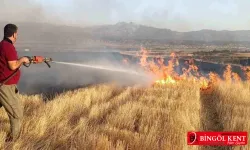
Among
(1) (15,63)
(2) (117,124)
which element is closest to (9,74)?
(1) (15,63)

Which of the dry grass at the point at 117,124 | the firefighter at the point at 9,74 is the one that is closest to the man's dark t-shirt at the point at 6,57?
the firefighter at the point at 9,74

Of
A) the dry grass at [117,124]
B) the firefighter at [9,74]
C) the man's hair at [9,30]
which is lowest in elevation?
the dry grass at [117,124]

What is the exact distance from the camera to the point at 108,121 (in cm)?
839

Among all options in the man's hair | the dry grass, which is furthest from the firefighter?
the dry grass

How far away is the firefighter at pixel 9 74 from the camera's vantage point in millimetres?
6312

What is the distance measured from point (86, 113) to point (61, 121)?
154cm

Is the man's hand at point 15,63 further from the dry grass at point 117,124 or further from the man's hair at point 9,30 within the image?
the dry grass at point 117,124

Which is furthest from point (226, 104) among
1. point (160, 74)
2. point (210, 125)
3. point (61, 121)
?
point (160, 74)

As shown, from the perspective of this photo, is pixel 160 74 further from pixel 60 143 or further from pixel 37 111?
pixel 60 143

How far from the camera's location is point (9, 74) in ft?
21.2

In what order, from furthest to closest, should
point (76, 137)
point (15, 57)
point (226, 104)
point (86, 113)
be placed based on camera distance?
point (226, 104) → point (86, 113) → point (76, 137) → point (15, 57)

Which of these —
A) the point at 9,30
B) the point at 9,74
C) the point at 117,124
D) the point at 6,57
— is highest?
the point at 9,30

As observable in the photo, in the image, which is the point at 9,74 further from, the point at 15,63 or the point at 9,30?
the point at 9,30

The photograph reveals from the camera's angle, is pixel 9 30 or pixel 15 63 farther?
pixel 9 30
